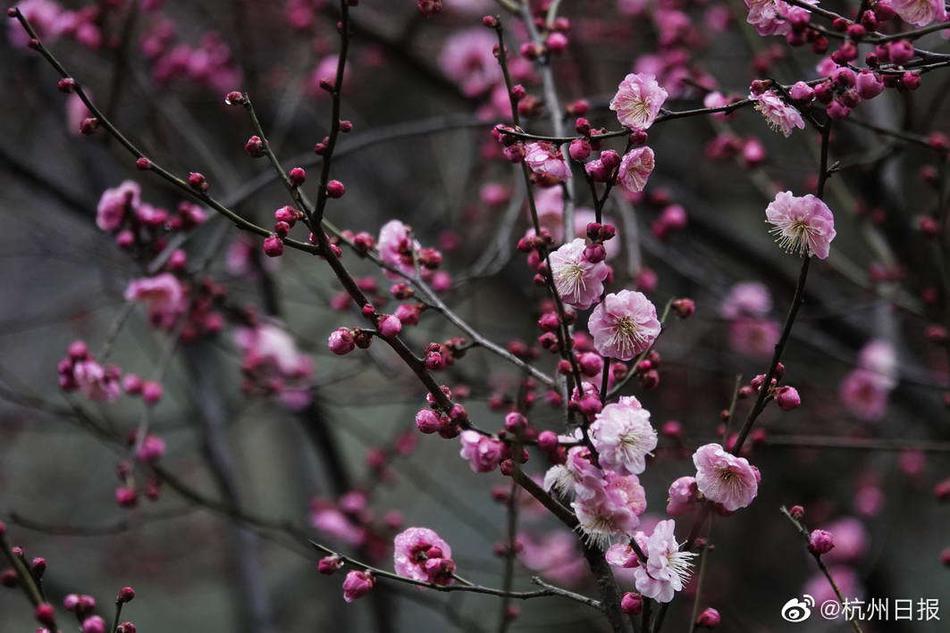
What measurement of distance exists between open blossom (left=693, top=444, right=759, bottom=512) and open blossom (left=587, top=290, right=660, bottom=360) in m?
0.18

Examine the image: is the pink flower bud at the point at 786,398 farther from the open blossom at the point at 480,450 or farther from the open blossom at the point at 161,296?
the open blossom at the point at 161,296

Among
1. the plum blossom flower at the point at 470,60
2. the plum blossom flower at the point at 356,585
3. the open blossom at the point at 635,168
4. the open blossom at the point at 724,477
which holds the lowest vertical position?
the plum blossom flower at the point at 356,585

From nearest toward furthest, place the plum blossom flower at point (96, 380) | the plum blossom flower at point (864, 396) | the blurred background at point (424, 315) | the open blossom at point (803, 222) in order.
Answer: the open blossom at point (803, 222) < the plum blossom flower at point (96, 380) < the blurred background at point (424, 315) < the plum blossom flower at point (864, 396)

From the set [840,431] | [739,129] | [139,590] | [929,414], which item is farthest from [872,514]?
[139,590]

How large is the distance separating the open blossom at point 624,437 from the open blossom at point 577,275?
0.69 feet

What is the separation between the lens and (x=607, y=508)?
1.33 m

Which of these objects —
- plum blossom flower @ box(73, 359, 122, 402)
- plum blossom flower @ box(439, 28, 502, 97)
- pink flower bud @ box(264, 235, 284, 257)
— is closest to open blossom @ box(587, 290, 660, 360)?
pink flower bud @ box(264, 235, 284, 257)

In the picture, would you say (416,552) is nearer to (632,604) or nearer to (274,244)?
(632,604)

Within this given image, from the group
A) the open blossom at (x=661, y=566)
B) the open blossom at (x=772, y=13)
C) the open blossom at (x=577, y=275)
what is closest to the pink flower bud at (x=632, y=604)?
the open blossom at (x=661, y=566)

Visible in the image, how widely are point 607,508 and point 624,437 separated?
123mm

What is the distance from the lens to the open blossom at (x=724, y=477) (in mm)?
1356

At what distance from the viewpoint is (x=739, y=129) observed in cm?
491

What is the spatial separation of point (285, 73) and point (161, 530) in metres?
2.91

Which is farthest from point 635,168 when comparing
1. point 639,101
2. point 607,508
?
point 607,508
